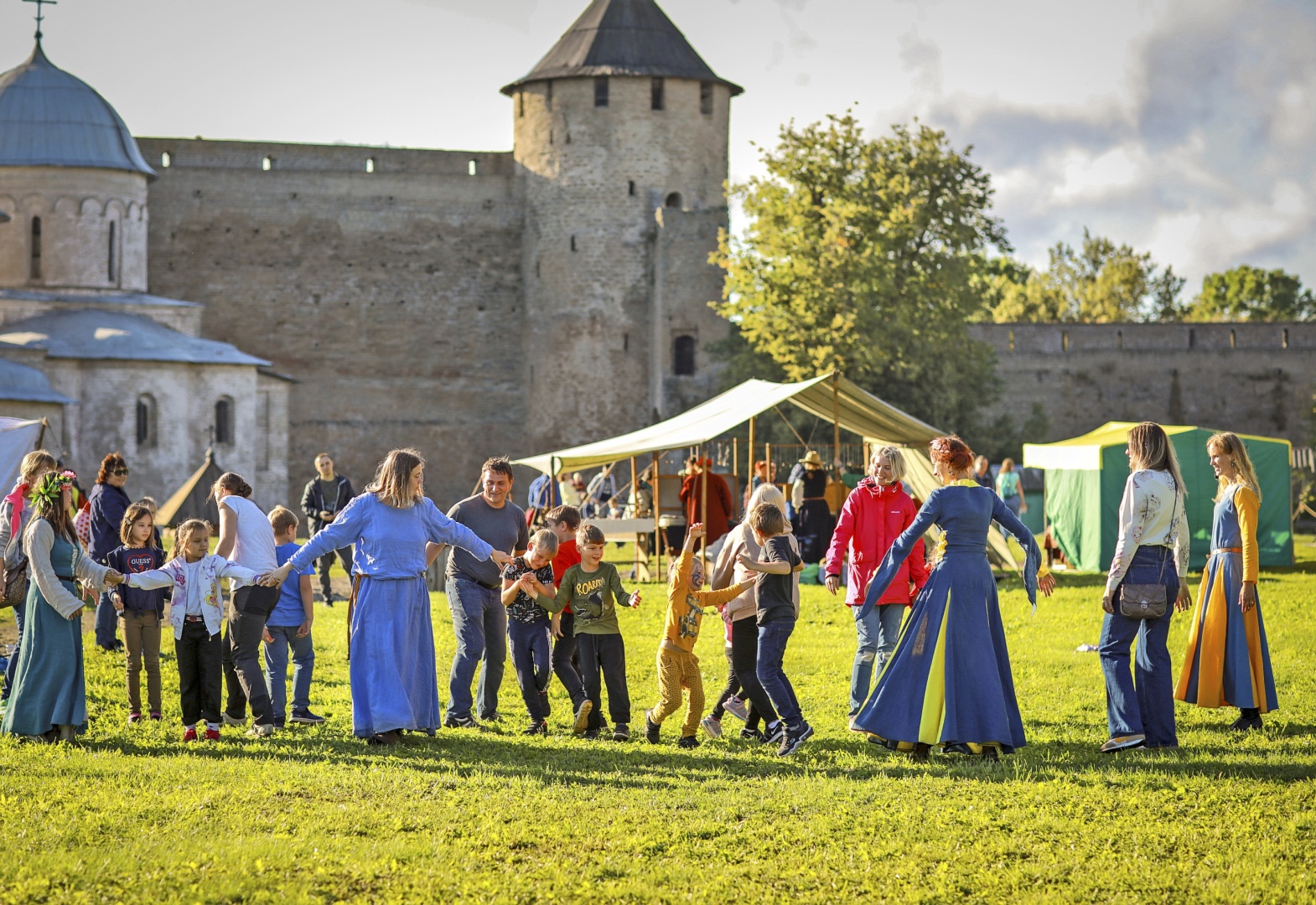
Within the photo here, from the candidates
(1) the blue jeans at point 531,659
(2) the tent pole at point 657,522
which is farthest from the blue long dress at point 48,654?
(2) the tent pole at point 657,522

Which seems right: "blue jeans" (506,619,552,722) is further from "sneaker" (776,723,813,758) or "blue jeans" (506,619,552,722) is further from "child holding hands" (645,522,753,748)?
"sneaker" (776,723,813,758)

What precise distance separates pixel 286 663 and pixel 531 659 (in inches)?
60.5

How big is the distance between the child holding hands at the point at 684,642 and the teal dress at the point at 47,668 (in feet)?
10.2

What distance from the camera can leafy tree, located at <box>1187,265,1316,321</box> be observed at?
76375 mm

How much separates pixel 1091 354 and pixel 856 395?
28782 mm

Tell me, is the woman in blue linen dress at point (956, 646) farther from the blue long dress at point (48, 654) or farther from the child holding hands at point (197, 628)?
the blue long dress at point (48, 654)

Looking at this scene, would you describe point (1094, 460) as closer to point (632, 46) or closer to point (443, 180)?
point (632, 46)

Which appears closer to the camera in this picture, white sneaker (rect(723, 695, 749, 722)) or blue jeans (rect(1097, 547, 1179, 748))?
blue jeans (rect(1097, 547, 1179, 748))

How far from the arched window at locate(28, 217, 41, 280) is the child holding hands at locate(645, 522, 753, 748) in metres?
34.0

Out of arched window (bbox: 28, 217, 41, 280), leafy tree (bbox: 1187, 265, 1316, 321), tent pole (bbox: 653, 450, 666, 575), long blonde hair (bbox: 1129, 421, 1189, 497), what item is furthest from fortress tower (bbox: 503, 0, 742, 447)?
leafy tree (bbox: 1187, 265, 1316, 321)

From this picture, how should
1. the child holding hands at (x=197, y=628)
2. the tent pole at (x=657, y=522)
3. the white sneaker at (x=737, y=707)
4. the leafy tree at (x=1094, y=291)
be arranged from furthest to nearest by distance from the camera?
1. the leafy tree at (x=1094, y=291)
2. the tent pole at (x=657, y=522)
3. the white sneaker at (x=737, y=707)
4. the child holding hands at (x=197, y=628)

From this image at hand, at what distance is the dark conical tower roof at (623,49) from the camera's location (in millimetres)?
40750

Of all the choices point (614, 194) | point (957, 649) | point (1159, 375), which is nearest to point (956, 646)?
point (957, 649)

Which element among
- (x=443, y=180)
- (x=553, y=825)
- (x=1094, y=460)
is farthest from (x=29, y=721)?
(x=443, y=180)
